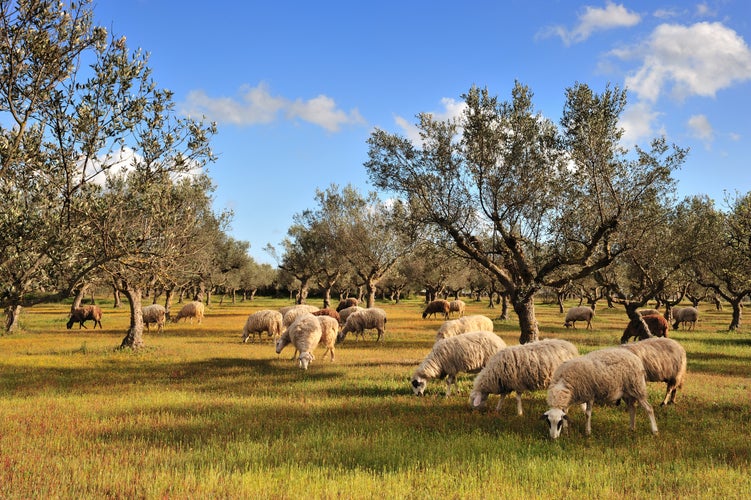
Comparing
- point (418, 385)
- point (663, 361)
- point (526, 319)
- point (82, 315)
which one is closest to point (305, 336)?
point (418, 385)

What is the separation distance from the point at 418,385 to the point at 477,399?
232 centimetres

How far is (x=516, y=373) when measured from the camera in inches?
432

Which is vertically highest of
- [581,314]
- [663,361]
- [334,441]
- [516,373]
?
[663,361]

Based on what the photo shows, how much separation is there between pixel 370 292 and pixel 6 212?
120 feet

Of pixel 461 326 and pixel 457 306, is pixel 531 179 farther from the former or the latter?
pixel 457 306

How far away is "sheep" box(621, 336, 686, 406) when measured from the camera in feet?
37.6

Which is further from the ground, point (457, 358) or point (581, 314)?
point (457, 358)

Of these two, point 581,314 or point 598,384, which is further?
point 581,314

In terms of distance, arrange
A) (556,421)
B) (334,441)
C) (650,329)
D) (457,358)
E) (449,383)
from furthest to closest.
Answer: (650,329), (457,358), (449,383), (556,421), (334,441)

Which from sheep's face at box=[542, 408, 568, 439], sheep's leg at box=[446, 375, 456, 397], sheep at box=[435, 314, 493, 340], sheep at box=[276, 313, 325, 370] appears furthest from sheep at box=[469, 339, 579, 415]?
sheep at box=[276, 313, 325, 370]

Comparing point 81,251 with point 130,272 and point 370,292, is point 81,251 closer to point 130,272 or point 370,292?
point 130,272

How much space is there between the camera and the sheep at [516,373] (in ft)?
36.0

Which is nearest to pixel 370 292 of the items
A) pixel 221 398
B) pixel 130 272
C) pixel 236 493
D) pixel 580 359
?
pixel 130 272

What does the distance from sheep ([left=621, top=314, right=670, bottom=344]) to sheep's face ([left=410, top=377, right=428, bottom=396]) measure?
16198mm
